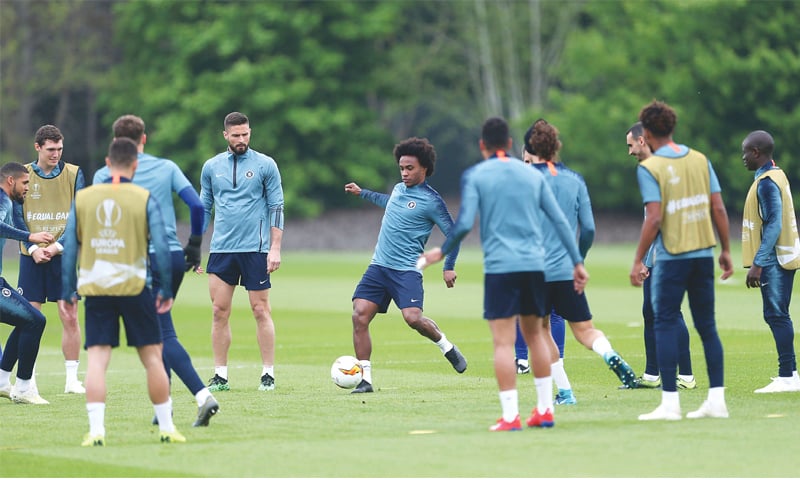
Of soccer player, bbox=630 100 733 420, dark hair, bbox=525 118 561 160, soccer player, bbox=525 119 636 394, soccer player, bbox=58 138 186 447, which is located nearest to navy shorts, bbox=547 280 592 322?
soccer player, bbox=525 119 636 394

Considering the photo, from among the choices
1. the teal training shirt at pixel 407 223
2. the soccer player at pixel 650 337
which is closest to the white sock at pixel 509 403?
the soccer player at pixel 650 337

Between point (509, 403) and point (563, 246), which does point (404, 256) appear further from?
point (509, 403)

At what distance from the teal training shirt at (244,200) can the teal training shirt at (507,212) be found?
4.25 meters

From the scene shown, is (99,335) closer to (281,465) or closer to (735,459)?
(281,465)

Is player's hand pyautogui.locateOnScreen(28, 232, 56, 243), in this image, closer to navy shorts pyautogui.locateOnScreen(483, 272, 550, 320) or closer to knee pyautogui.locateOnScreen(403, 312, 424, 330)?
knee pyautogui.locateOnScreen(403, 312, 424, 330)

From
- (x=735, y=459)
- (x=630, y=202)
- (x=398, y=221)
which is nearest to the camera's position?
(x=735, y=459)

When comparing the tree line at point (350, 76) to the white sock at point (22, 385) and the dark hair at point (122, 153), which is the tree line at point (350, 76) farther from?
the dark hair at point (122, 153)

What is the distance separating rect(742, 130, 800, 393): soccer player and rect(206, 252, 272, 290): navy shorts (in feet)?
15.1

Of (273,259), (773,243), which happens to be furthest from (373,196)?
(773,243)

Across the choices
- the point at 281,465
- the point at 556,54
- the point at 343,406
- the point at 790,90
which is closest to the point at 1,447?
the point at 281,465

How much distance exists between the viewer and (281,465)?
29.2 feet

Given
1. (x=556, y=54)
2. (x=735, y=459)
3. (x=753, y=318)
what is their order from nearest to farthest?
1. (x=735, y=459)
2. (x=753, y=318)
3. (x=556, y=54)

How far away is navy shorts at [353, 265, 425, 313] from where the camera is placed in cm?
1366

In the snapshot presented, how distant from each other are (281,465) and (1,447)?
233cm
